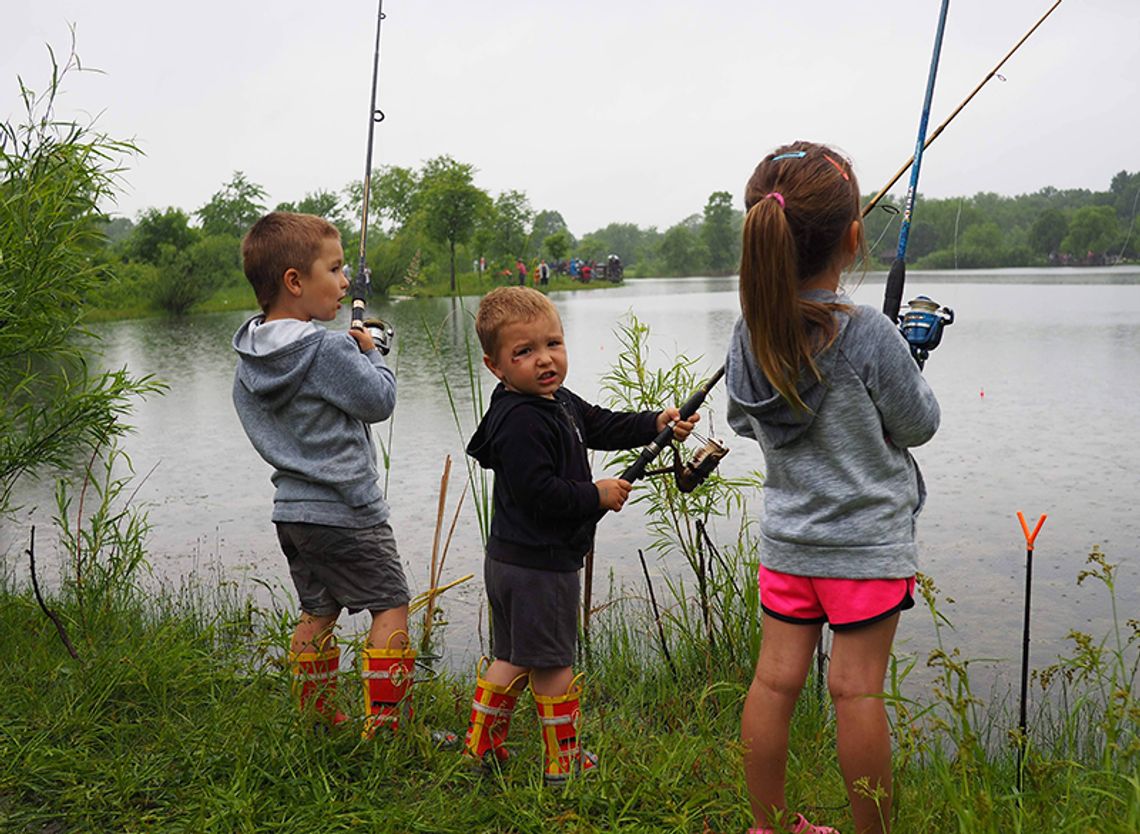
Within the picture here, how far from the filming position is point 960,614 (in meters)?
4.30

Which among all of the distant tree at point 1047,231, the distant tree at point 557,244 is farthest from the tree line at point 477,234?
the distant tree at point 557,244

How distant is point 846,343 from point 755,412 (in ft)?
0.75

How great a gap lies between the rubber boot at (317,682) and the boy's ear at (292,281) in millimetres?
907

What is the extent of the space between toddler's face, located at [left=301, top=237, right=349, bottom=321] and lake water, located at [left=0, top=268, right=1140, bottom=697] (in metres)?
0.90

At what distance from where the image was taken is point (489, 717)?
→ 2.63m

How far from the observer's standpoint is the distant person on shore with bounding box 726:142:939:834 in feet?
6.75

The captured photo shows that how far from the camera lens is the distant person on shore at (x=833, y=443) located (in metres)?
2.06

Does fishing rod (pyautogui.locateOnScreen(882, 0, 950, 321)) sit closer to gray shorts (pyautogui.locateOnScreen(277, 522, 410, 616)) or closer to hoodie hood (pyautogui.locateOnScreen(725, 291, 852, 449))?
hoodie hood (pyautogui.locateOnScreen(725, 291, 852, 449))

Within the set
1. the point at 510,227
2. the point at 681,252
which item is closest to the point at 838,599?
the point at 510,227

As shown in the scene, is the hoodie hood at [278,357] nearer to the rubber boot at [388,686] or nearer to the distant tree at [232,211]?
the rubber boot at [388,686]

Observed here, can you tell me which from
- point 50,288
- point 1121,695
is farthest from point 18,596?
point 1121,695

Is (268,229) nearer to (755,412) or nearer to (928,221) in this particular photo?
(755,412)

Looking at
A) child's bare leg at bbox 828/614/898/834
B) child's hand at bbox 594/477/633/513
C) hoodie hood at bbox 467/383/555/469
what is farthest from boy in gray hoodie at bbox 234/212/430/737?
child's bare leg at bbox 828/614/898/834

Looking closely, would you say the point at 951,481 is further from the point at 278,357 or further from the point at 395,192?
the point at 395,192
